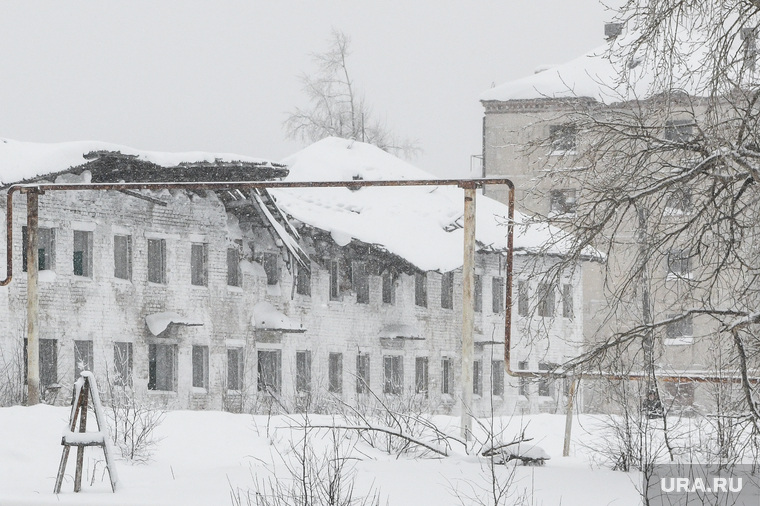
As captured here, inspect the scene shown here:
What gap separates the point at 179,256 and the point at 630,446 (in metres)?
20.6

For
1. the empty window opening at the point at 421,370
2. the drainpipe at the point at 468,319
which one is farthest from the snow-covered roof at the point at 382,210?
the drainpipe at the point at 468,319

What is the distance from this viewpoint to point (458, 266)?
3562cm

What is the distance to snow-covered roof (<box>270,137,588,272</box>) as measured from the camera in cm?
3403

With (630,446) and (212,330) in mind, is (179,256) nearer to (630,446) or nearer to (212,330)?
(212,330)

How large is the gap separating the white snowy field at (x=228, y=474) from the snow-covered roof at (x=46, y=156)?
12602 mm

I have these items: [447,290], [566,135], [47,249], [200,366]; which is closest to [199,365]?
[200,366]

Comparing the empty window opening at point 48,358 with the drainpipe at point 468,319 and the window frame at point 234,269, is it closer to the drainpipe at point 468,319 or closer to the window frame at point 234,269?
the window frame at point 234,269

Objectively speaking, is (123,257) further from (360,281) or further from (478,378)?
(478,378)

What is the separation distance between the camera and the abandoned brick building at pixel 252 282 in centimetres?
2712

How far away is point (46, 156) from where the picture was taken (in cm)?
2650

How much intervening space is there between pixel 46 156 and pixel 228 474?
1782 cm

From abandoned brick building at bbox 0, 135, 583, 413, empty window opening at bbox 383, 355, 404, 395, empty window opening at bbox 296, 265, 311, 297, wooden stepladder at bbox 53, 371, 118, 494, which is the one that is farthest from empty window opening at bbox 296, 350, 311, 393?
wooden stepladder at bbox 53, 371, 118, 494

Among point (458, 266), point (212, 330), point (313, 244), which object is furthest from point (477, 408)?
point (212, 330)

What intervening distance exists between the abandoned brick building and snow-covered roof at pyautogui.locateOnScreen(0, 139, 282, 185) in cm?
4
